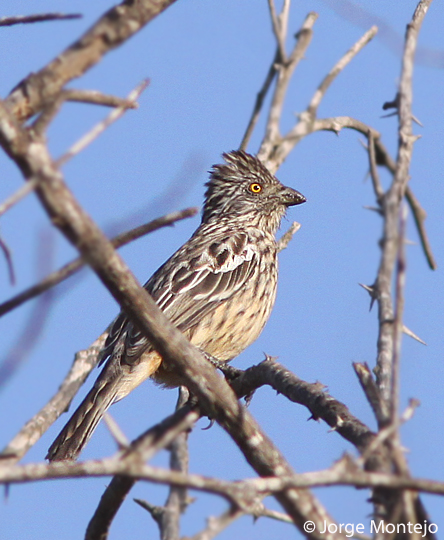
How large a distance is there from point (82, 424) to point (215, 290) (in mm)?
1909

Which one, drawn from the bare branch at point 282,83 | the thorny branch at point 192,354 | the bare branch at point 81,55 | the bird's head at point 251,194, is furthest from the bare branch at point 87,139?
the bird's head at point 251,194

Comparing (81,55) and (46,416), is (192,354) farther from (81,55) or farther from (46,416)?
(81,55)

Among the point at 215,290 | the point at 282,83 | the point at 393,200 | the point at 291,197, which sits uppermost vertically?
the point at 291,197

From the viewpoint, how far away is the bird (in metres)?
6.53

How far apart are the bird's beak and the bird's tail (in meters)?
3.35

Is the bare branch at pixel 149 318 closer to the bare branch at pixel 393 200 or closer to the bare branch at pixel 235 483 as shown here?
the bare branch at pixel 235 483

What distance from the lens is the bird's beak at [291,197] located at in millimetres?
8898

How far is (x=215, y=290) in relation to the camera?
7496 mm

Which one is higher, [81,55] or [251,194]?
[251,194]

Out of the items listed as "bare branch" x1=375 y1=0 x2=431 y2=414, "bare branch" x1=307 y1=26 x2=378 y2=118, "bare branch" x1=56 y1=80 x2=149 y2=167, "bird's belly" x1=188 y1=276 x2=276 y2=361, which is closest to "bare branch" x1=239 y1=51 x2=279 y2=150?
"bare branch" x1=307 y1=26 x2=378 y2=118

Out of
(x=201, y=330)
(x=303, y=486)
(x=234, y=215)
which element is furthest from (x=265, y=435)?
(x=234, y=215)

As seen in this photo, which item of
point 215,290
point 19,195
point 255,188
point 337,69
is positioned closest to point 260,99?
point 337,69

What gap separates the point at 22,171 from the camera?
248 cm

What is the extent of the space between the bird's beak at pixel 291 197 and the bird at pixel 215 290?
1 centimetres
